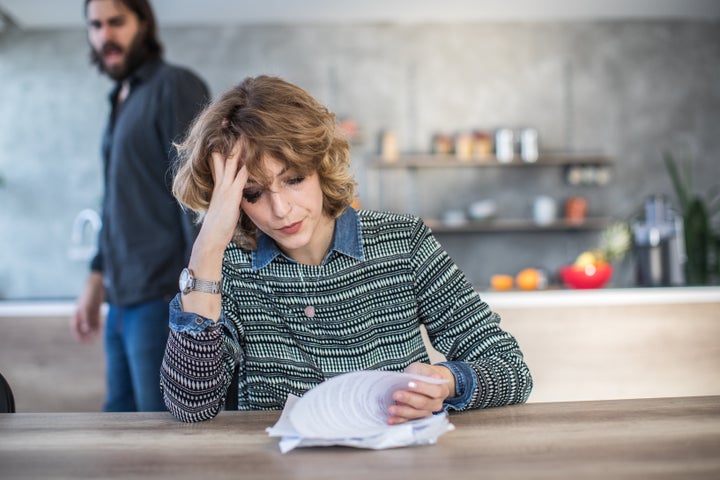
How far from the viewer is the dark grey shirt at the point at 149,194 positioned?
1822mm

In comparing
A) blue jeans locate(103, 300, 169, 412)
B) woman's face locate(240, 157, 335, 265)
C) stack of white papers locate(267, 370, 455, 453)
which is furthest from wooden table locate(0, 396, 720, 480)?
blue jeans locate(103, 300, 169, 412)

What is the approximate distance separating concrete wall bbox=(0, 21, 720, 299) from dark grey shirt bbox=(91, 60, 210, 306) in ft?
11.1

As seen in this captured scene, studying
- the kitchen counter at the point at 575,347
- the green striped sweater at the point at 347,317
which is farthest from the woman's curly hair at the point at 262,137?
the kitchen counter at the point at 575,347

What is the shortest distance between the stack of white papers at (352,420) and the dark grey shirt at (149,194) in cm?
102

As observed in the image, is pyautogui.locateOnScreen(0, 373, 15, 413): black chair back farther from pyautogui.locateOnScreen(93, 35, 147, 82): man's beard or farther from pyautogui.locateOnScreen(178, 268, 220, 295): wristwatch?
pyautogui.locateOnScreen(93, 35, 147, 82): man's beard

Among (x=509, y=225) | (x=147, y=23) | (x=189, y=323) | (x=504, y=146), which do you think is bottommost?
(x=509, y=225)

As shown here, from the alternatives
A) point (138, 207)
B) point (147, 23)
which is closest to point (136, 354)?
point (138, 207)

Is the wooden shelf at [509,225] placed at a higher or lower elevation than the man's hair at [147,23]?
lower

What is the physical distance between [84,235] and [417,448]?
4920 mm

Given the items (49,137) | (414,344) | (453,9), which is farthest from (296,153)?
(49,137)

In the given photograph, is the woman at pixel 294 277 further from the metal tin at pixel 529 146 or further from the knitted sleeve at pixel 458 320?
the metal tin at pixel 529 146

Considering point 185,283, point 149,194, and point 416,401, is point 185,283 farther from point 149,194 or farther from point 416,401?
point 149,194

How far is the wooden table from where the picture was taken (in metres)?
0.74

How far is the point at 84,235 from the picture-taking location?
5.23 meters
